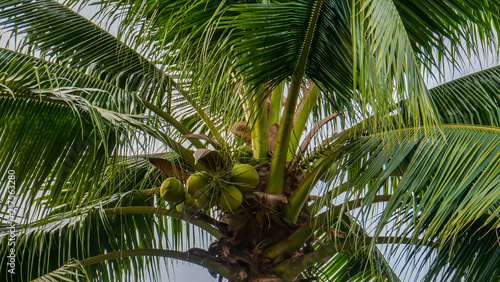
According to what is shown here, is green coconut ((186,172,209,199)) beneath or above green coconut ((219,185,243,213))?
above

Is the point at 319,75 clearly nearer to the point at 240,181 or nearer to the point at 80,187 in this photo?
the point at 240,181

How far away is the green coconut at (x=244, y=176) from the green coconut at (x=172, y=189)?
0.24 metres

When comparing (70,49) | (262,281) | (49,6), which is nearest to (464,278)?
(262,281)

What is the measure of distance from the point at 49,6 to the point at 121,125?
1.71 m

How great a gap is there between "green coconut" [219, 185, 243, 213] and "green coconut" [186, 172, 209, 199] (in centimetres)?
9

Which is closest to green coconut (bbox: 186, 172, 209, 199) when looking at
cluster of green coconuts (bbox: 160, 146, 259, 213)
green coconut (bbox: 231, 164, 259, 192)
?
cluster of green coconuts (bbox: 160, 146, 259, 213)

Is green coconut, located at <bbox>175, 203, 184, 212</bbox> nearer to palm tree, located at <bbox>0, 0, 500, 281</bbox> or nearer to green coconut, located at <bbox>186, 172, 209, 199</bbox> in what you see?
palm tree, located at <bbox>0, 0, 500, 281</bbox>

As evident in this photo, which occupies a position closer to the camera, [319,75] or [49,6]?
[319,75]

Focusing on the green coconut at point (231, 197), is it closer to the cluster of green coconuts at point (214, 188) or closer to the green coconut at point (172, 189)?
the cluster of green coconuts at point (214, 188)

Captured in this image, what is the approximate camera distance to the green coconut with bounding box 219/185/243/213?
2.75m

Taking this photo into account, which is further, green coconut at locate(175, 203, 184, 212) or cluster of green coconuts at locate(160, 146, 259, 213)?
green coconut at locate(175, 203, 184, 212)

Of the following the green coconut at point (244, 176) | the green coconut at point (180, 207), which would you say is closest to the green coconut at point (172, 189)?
the green coconut at point (180, 207)

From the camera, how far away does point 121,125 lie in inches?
96.3

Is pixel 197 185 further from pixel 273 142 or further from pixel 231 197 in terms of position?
pixel 273 142
